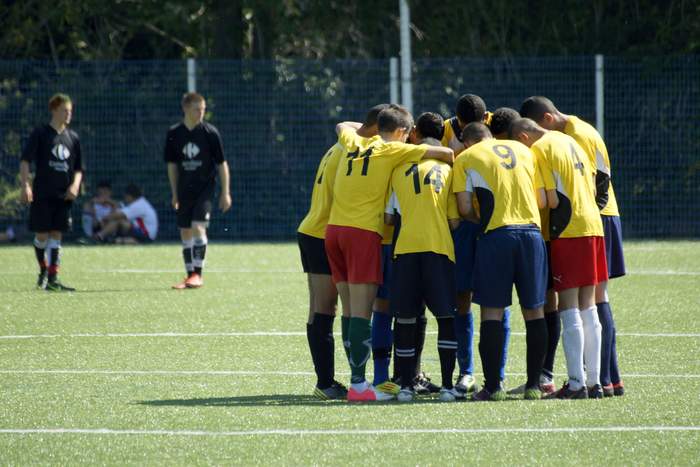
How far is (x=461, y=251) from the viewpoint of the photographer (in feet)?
26.7

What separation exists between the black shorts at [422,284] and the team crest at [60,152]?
24.2 feet

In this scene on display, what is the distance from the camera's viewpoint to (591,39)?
2120cm

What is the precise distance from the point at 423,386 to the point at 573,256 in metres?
1.40

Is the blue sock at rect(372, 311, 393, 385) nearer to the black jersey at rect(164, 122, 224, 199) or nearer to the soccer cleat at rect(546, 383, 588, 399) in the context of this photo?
the soccer cleat at rect(546, 383, 588, 399)

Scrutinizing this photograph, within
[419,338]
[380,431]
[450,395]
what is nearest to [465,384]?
[450,395]

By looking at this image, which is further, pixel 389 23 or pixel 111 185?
pixel 389 23

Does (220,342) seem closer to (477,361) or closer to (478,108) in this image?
(477,361)

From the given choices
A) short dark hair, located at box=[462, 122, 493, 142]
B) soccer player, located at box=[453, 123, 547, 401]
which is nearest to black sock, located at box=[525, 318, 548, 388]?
soccer player, located at box=[453, 123, 547, 401]

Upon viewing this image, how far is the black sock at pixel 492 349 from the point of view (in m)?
7.70

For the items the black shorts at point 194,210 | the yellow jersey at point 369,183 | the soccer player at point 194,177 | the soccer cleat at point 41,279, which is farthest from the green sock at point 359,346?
the soccer cleat at point 41,279

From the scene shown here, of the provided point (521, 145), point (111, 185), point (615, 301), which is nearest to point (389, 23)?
point (111, 185)

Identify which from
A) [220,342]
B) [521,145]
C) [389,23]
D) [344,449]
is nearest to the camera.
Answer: [344,449]

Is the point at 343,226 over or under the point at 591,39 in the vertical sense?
under

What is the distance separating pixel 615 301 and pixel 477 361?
12.2 ft
